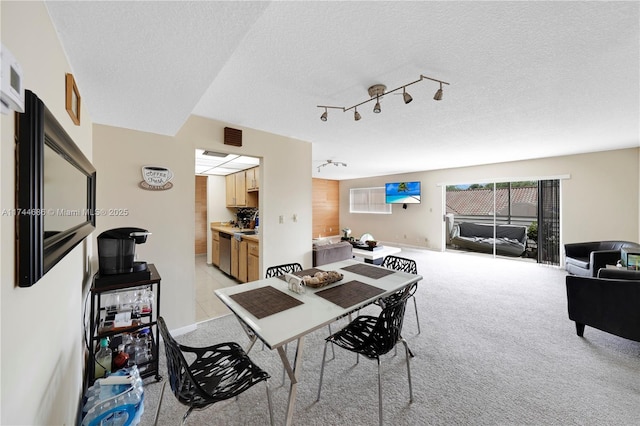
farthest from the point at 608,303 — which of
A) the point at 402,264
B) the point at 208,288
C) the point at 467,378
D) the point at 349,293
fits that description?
the point at 208,288

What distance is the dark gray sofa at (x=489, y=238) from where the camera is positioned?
5973mm

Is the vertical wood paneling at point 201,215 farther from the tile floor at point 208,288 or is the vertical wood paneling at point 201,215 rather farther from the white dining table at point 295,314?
the white dining table at point 295,314

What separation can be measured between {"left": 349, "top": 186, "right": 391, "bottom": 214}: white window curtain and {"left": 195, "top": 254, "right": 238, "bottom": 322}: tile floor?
5.27 m

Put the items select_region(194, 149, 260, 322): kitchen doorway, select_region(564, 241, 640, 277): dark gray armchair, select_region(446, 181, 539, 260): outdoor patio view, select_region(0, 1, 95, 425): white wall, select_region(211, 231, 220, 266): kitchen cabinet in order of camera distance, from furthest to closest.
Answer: select_region(446, 181, 539, 260): outdoor patio view
select_region(211, 231, 220, 266): kitchen cabinet
select_region(564, 241, 640, 277): dark gray armchair
select_region(194, 149, 260, 322): kitchen doorway
select_region(0, 1, 95, 425): white wall

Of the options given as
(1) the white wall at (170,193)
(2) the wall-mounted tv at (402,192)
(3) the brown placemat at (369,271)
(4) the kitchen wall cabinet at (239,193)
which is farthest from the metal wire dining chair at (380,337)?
(2) the wall-mounted tv at (402,192)

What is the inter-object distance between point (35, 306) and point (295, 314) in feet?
3.52

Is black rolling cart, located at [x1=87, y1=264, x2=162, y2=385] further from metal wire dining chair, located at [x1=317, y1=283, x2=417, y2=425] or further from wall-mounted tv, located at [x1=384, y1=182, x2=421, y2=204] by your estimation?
wall-mounted tv, located at [x1=384, y1=182, x2=421, y2=204]

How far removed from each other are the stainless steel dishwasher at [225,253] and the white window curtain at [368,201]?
5186mm

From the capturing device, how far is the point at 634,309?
204 centimetres

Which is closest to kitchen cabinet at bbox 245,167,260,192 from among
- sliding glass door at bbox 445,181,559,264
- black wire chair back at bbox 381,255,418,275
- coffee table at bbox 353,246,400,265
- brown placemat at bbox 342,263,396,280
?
coffee table at bbox 353,246,400,265

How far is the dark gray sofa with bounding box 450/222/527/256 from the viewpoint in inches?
235

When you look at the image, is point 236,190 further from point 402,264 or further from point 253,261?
point 402,264

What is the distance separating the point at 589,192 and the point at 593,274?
2184 millimetres

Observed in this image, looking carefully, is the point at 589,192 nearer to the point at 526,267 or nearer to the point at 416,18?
the point at 526,267
